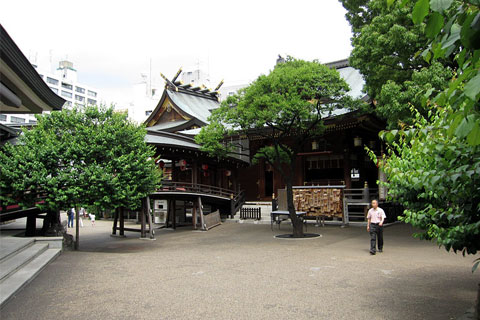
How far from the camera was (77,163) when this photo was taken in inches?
504

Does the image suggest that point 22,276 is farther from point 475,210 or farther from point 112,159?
point 475,210

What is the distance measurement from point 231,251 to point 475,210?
9.27 metres

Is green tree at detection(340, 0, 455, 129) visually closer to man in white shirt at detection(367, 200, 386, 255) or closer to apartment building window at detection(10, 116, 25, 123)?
man in white shirt at detection(367, 200, 386, 255)

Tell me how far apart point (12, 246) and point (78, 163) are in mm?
3497

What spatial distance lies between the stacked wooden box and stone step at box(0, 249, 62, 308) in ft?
40.6

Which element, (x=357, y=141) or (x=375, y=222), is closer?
(x=375, y=222)

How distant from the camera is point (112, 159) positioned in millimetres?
13062

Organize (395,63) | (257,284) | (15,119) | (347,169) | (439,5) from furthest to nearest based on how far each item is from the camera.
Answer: (15,119)
(347,169)
(395,63)
(257,284)
(439,5)

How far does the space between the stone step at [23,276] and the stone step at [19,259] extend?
0.10 m

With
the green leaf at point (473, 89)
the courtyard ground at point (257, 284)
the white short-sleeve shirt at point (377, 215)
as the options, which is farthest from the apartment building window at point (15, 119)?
the green leaf at point (473, 89)

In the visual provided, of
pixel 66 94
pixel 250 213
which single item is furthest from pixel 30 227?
pixel 66 94

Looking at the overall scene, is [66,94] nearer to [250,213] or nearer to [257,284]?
[250,213]

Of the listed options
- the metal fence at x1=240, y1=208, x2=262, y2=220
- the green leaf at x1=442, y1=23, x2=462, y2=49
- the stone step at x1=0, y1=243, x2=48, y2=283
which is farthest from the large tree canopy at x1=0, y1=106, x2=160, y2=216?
the green leaf at x1=442, y1=23, x2=462, y2=49

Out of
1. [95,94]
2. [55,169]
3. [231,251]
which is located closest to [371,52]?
[231,251]
